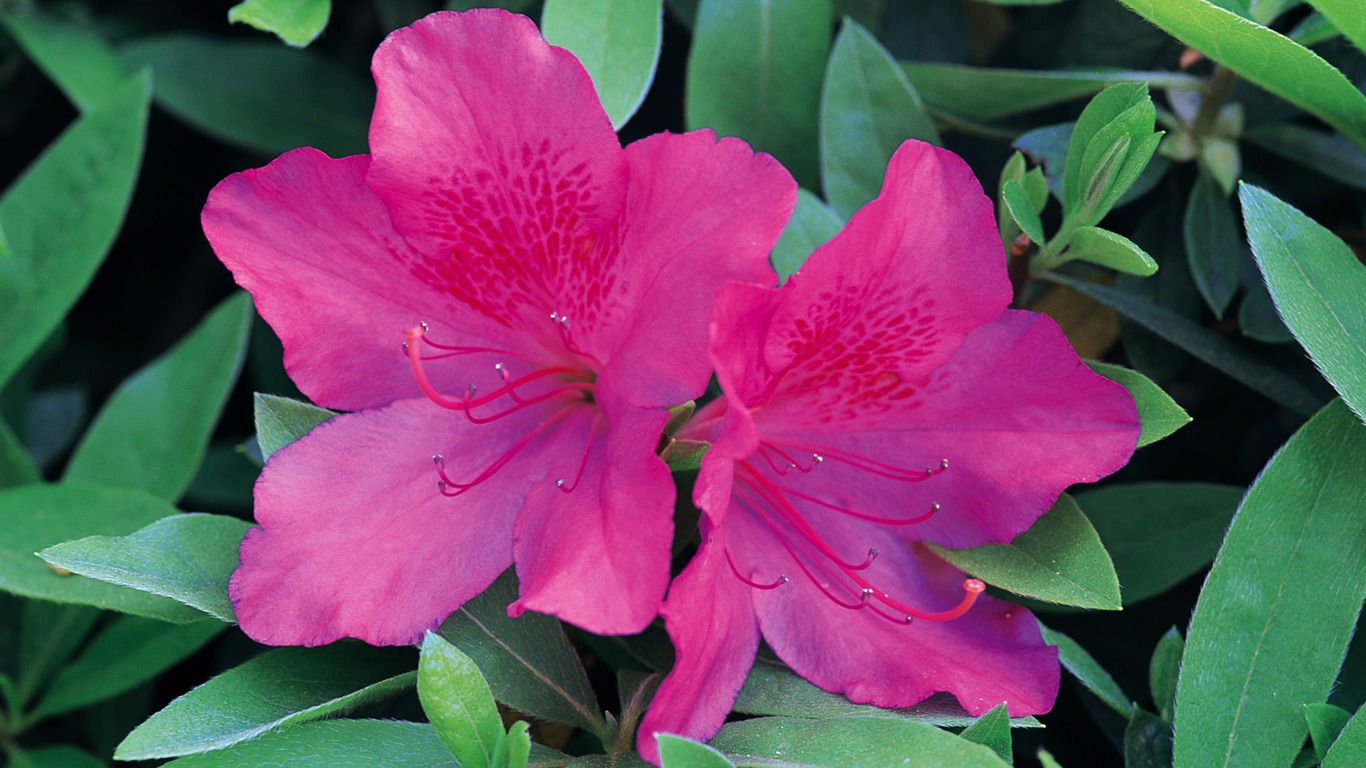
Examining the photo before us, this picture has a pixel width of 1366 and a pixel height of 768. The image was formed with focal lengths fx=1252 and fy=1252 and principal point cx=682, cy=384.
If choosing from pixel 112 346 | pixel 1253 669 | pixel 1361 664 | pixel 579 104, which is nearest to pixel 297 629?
pixel 579 104

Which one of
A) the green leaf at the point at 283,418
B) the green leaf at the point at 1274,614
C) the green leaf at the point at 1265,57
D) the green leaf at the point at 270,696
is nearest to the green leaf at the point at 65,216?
the green leaf at the point at 283,418

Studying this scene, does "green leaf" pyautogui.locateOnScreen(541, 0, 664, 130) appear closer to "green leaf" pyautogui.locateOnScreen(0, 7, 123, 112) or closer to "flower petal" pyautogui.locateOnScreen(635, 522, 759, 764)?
"flower petal" pyautogui.locateOnScreen(635, 522, 759, 764)

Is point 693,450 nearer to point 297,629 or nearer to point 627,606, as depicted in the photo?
point 627,606

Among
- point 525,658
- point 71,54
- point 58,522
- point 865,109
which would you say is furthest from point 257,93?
point 525,658

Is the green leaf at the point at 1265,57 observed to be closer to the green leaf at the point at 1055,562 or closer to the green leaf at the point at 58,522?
the green leaf at the point at 1055,562

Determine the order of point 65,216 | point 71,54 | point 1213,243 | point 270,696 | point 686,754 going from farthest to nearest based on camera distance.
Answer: point 71,54 → point 65,216 → point 1213,243 → point 270,696 → point 686,754

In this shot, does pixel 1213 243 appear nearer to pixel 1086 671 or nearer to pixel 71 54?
pixel 1086 671

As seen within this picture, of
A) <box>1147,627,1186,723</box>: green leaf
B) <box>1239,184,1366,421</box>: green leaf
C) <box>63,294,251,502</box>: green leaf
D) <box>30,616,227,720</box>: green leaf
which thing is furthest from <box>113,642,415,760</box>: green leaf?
<box>1239,184,1366,421</box>: green leaf
